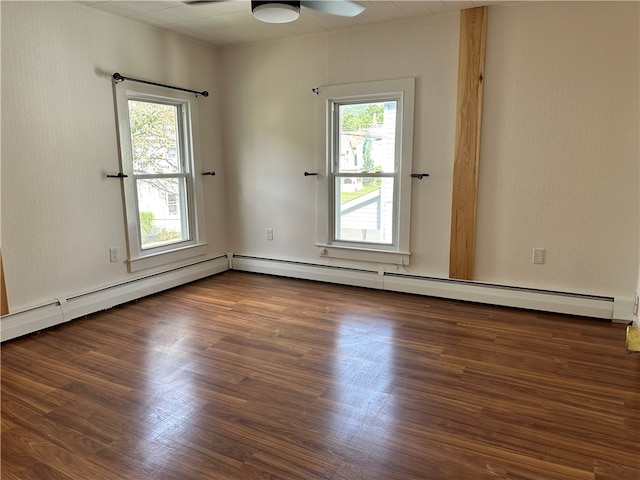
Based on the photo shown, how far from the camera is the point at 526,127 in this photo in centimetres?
340

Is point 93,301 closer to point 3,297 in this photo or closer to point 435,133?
point 3,297

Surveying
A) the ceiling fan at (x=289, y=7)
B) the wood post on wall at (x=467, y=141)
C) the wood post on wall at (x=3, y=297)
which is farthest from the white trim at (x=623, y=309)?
the wood post on wall at (x=3, y=297)

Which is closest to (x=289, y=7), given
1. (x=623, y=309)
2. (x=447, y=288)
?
(x=447, y=288)

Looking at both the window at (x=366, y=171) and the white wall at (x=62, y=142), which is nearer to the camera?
the white wall at (x=62, y=142)

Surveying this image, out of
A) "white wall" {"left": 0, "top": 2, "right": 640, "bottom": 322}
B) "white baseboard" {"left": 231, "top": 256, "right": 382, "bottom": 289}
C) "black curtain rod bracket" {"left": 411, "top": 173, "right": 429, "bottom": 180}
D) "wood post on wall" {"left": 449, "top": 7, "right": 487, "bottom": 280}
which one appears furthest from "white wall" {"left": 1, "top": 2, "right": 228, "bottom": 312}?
"wood post on wall" {"left": 449, "top": 7, "right": 487, "bottom": 280}

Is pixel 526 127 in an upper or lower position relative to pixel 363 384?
upper

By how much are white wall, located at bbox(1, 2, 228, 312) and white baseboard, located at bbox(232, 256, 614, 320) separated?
1.55m

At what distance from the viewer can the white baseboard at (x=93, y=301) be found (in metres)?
3.04

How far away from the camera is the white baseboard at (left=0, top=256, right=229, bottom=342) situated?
3.04 m

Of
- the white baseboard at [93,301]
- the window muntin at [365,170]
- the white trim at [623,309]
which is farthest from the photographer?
the window muntin at [365,170]

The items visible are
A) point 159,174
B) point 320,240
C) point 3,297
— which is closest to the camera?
point 3,297

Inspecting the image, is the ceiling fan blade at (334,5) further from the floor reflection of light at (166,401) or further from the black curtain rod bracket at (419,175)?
the floor reflection of light at (166,401)

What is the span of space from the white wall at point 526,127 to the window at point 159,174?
1036 millimetres

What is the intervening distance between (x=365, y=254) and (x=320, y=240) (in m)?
0.50
